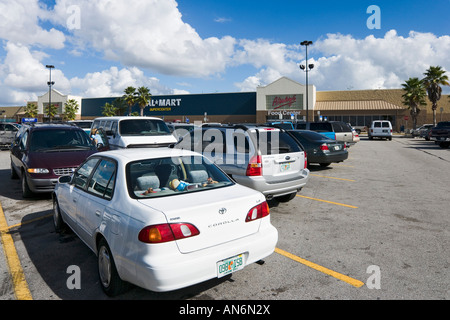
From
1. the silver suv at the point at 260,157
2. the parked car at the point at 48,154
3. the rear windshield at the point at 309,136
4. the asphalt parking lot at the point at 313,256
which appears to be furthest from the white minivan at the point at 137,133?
the rear windshield at the point at 309,136

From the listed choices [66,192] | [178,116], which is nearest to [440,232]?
[66,192]

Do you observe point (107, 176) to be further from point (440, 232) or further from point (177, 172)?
point (440, 232)

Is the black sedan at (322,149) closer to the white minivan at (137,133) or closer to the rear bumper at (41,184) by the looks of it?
the white minivan at (137,133)

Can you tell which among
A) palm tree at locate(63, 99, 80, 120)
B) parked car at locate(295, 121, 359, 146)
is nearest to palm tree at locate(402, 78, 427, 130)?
parked car at locate(295, 121, 359, 146)

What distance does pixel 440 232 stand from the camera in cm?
544

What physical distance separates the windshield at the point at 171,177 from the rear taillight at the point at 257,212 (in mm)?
544

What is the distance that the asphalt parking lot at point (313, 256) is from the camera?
3.57 m

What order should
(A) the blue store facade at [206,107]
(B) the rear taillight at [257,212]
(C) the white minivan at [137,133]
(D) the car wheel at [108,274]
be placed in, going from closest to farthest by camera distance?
(D) the car wheel at [108,274], (B) the rear taillight at [257,212], (C) the white minivan at [137,133], (A) the blue store facade at [206,107]

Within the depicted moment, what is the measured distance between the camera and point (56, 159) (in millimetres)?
7621

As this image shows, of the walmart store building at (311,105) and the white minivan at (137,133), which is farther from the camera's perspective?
the walmart store building at (311,105)

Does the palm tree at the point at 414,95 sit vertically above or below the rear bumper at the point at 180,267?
above

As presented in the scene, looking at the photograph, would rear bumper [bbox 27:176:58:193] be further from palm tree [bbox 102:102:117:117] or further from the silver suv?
palm tree [bbox 102:102:117:117]
